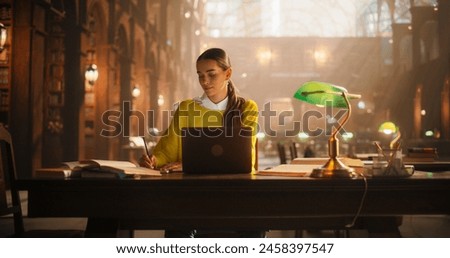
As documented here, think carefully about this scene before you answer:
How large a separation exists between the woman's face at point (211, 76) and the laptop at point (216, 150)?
0.46 m

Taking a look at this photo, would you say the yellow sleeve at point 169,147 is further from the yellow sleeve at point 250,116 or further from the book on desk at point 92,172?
the book on desk at point 92,172

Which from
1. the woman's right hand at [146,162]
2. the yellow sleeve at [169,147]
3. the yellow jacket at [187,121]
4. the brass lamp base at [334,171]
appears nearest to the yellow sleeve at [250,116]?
the yellow jacket at [187,121]

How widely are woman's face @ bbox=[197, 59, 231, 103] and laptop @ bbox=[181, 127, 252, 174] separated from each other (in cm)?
46

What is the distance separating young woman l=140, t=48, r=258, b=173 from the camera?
8.32ft

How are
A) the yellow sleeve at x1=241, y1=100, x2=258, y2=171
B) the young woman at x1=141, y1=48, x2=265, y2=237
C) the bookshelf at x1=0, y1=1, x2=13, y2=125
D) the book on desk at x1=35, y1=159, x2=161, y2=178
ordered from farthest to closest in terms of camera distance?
1. the bookshelf at x1=0, y1=1, x2=13, y2=125
2. the yellow sleeve at x1=241, y1=100, x2=258, y2=171
3. the young woman at x1=141, y1=48, x2=265, y2=237
4. the book on desk at x1=35, y1=159, x2=161, y2=178

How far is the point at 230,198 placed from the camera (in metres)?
1.76

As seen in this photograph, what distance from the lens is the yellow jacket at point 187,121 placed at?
8.78 ft

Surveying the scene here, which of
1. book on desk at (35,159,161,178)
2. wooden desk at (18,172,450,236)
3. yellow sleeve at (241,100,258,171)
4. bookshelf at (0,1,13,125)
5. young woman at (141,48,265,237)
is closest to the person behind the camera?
wooden desk at (18,172,450,236)

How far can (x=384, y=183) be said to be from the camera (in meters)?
1.73

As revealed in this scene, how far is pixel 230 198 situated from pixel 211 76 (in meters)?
0.87

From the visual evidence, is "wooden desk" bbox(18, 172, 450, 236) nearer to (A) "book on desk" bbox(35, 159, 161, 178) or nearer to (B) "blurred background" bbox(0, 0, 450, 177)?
(A) "book on desk" bbox(35, 159, 161, 178)

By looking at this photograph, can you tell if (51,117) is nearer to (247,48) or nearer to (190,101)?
(190,101)

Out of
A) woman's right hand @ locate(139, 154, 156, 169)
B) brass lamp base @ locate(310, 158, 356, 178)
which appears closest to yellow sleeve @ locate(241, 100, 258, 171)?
woman's right hand @ locate(139, 154, 156, 169)
